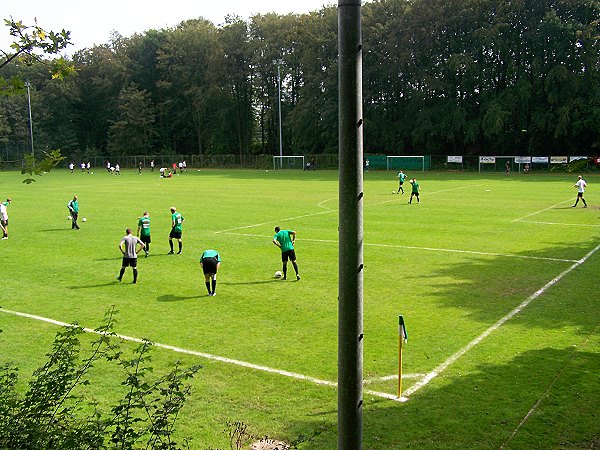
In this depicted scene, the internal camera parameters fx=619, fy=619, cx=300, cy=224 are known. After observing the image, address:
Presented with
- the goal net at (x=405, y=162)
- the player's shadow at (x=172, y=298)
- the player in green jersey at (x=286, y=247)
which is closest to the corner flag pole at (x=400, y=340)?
the player's shadow at (x=172, y=298)

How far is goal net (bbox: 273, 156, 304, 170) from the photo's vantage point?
299 feet

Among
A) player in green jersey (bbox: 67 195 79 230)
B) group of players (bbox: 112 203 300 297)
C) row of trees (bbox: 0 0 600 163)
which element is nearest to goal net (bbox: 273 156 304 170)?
row of trees (bbox: 0 0 600 163)

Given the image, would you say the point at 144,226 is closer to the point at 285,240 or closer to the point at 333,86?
the point at 285,240

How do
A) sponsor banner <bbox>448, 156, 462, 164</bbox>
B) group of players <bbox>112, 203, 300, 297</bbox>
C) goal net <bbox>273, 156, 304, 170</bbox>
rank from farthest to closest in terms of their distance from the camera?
goal net <bbox>273, 156, 304, 170</bbox>, sponsor banner <bbox>448, 156, 462, 164</bbox>, group of players <bbox>112, 203, 300, 297</bbox>

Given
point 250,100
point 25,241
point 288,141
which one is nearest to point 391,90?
point 288,141

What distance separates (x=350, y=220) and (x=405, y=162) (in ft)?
257

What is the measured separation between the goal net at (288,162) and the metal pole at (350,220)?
8612 cm

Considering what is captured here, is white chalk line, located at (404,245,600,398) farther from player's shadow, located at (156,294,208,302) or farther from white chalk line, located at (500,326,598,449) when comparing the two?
player's shadow, located at (156,294,208,302)

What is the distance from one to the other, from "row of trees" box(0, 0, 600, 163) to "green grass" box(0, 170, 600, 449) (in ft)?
135

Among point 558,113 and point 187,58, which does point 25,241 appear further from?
point 187,58

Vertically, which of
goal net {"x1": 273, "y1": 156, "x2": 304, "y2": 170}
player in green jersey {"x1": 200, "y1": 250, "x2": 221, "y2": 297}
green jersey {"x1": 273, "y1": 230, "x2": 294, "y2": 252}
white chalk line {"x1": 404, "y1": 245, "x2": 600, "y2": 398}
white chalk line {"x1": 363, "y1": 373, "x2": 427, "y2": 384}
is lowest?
white chalk line {"x1": 363, "y1": 373, "x2": 427, "y2": 384}

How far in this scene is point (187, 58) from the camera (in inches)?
4119

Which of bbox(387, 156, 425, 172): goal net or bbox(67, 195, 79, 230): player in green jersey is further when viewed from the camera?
bbox(387, 156, 425, 172): goal net

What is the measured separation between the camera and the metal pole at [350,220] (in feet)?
14.7
